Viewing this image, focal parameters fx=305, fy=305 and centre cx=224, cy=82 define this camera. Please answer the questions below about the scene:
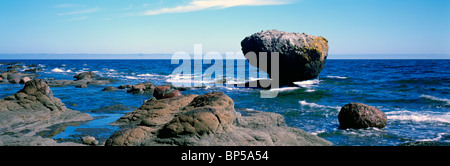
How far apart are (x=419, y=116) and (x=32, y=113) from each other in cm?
1394

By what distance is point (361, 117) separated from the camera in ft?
31.1

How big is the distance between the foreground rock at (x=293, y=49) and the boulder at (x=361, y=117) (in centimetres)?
1005

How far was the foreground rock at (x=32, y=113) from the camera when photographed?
888 cm

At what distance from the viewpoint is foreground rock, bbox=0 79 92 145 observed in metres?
8.88

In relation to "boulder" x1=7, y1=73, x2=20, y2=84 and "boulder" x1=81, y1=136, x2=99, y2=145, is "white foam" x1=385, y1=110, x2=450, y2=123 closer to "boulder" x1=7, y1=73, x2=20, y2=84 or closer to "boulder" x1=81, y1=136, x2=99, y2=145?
"boulder" x1=81, y1=136, x2=99, y2=145

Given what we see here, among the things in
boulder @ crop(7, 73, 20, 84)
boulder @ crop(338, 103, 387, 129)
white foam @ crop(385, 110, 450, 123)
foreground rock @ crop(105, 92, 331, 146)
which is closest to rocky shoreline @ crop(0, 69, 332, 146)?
foreground rock @ crop(105, 92, 331, 146)

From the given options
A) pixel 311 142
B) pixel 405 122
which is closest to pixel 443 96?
pixel 405 122

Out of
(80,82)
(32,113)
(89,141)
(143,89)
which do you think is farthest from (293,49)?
(80,82)

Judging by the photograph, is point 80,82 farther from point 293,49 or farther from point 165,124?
point 165,124

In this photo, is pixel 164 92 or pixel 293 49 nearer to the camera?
pixel 164 92

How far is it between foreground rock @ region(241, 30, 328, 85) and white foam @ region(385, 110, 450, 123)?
311 inches

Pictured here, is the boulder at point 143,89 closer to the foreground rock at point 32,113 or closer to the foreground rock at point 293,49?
the foreground rock at point 293,49
